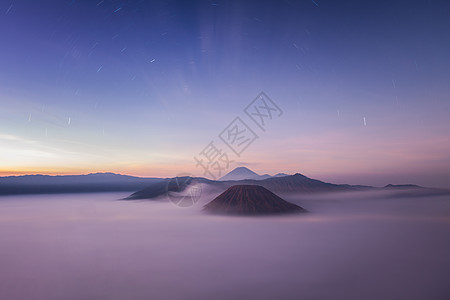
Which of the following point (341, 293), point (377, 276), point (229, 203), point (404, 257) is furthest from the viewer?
point (229, 203)

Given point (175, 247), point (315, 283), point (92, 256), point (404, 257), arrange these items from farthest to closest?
point (175, 247), point (92, 256), point (404, 257), point (315, 283)

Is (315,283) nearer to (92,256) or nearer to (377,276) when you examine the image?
(377,276)

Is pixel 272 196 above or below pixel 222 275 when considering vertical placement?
above

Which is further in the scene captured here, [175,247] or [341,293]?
[175,247]

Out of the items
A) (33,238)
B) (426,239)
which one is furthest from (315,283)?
(33,238)

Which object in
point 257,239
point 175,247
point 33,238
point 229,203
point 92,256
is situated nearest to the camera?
point 92,256

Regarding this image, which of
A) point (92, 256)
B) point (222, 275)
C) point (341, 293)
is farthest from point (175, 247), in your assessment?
point (341, 293)
